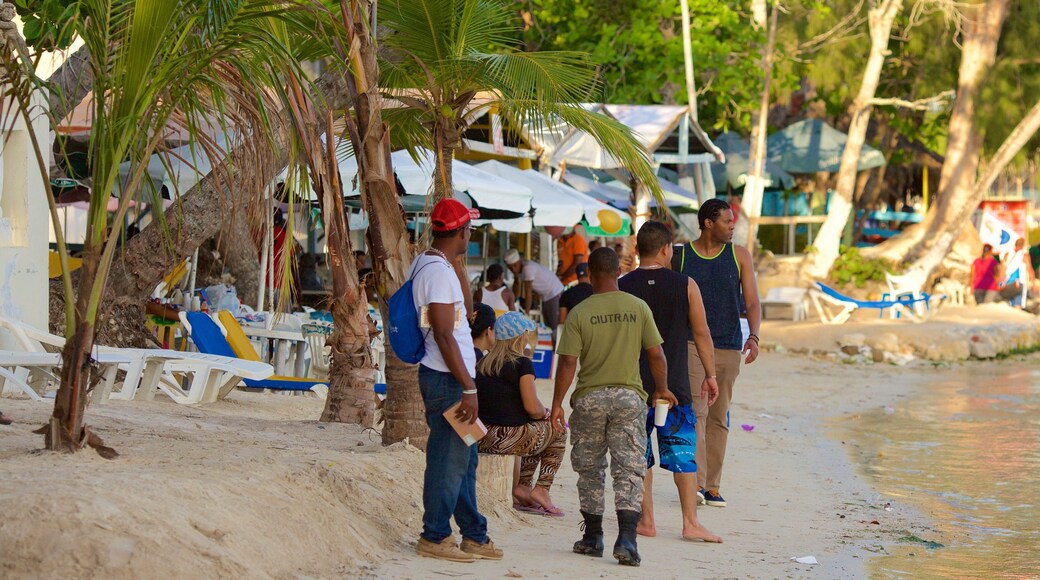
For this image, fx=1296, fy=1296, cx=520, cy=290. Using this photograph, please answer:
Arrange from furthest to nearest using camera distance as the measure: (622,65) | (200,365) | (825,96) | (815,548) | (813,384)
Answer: (825,96) → (622,65) → (813,384) → (200,365) → (815,548)

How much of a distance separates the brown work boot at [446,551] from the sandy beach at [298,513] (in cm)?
5

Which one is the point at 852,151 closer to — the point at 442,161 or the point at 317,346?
the point at 317,346

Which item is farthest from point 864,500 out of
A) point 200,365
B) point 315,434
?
point 200,365

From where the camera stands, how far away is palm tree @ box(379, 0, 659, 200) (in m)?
7.75

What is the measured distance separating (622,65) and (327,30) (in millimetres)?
16964

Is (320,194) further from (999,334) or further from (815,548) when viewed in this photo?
(999,334)

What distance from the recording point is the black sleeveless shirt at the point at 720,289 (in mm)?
7340

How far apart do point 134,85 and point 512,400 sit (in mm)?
2335

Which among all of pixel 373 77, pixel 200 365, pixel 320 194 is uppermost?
pixel 373 77

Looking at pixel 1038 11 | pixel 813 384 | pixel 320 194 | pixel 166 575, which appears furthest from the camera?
pixel 1038 11

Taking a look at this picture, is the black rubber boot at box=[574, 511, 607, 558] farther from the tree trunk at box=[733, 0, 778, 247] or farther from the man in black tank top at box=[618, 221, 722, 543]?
the tree trunk at box=[733, 0, 778, 247]

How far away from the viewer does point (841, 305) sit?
2184 centimetres

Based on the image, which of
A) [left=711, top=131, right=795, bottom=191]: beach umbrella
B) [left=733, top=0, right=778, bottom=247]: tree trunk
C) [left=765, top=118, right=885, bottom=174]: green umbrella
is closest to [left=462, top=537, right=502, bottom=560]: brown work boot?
[left=733, top=0, right=778, bottom=247]: tree trunk

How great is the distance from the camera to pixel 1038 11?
26.1 metres
